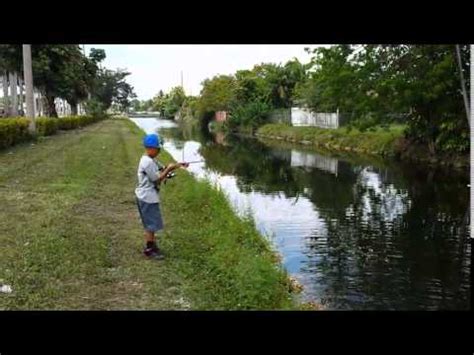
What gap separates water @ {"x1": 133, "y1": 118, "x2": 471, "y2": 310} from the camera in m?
6.88

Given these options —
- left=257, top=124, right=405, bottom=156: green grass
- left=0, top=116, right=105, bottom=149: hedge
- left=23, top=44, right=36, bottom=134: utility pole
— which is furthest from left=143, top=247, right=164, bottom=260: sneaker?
left=257, top=124, right=405, bottom=156: green grass

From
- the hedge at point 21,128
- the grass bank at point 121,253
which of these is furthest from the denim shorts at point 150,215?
the hedge at point 21,128

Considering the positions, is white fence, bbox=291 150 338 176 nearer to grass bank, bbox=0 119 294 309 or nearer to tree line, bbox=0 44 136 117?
tree line, bbox=0 44 136 117

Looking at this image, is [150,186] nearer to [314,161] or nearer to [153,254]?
[153,254]

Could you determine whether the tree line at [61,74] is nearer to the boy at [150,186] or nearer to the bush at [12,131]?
the bush at [12,131]

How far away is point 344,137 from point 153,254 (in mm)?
23568

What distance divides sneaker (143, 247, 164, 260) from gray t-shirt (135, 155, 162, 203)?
52cm

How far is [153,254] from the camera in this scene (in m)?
6.34

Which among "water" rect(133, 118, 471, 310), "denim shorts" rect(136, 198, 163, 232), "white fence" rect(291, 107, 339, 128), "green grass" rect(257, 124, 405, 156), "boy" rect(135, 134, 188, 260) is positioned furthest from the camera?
"white fence" rect(291, 107, 339, 128)

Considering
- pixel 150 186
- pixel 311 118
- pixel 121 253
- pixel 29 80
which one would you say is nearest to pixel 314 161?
pixel 311 118
